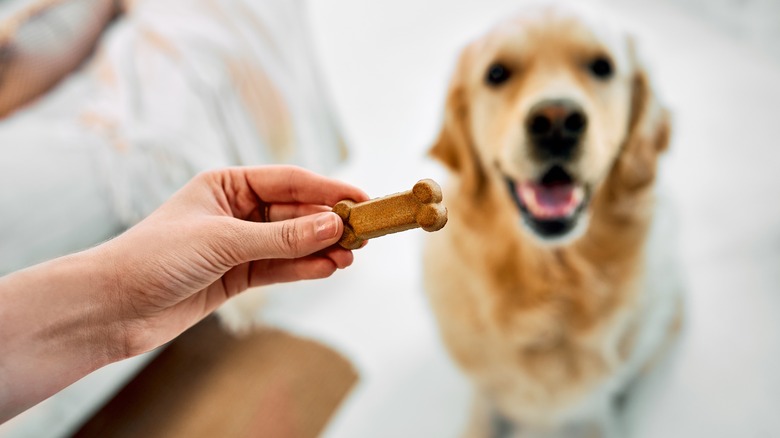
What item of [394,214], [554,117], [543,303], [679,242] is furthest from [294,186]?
[679,242]

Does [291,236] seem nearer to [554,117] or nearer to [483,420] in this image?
[554,117]

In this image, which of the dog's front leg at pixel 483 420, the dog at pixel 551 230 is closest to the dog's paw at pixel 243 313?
the dog at pixel 551 230

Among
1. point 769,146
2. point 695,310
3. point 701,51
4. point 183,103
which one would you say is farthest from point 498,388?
point 701,51

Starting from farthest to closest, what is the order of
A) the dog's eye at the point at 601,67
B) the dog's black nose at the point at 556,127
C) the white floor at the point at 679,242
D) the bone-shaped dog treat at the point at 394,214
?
the white floor at the point at 679,242
the dog's eye at the point at 601,67
the dog's black nose at the point at 556,127
the bone-shaped dog treat at the point at 394,214

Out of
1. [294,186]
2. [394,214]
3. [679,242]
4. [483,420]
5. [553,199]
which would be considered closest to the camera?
[394,214]

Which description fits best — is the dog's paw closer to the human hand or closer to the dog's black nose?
the human hand

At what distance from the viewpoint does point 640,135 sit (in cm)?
80

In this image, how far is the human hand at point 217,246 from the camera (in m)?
0.47

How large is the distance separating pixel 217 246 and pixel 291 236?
0.07 metres

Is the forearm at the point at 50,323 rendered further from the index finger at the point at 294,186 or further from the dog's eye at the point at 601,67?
the dog's eye at the point at 601,67

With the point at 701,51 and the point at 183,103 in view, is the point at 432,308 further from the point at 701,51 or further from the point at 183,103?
the point at 701,51

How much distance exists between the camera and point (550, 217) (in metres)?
0.75

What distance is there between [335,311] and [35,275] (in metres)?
0.73

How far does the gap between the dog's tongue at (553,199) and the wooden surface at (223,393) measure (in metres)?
0.50
